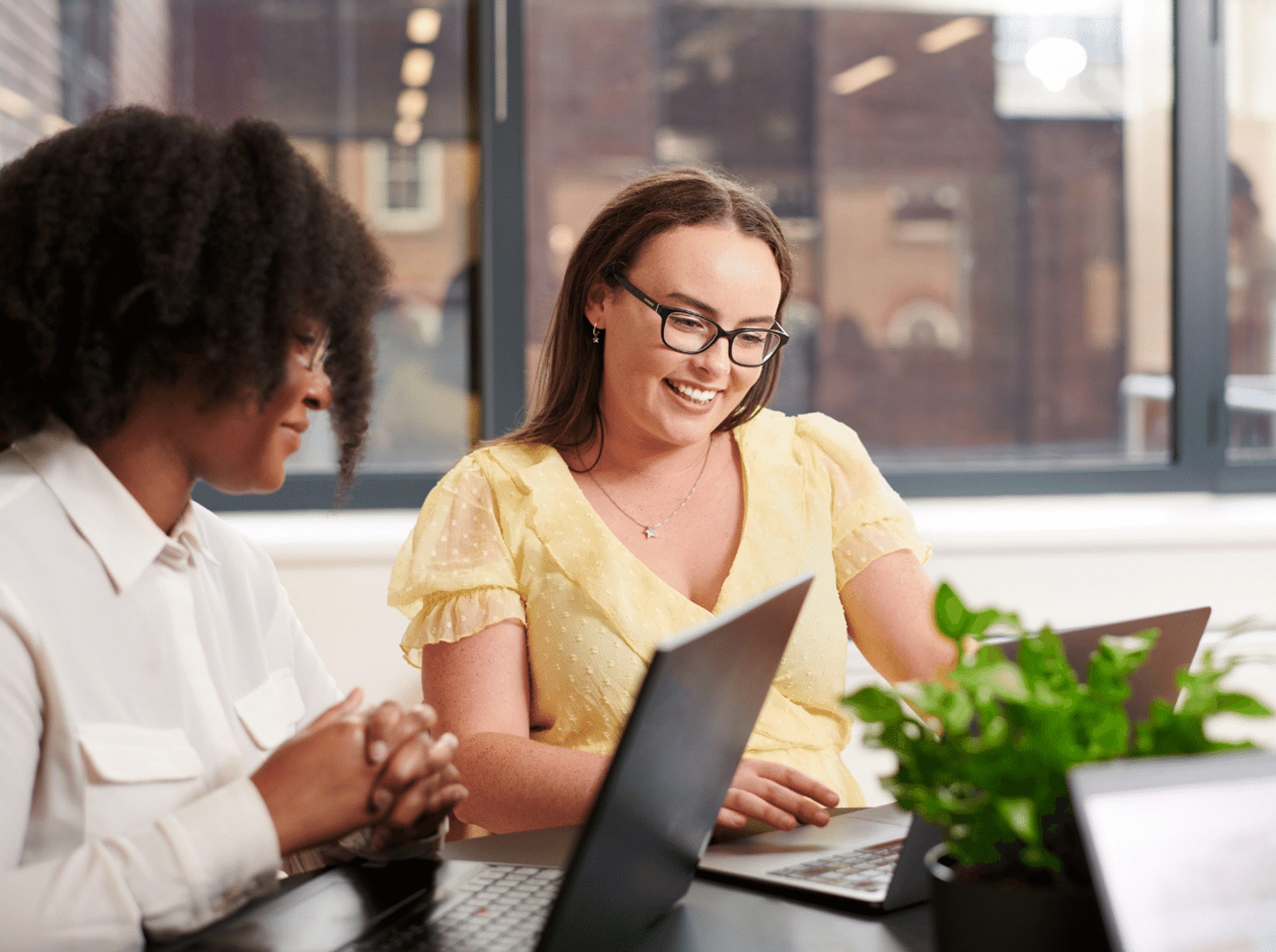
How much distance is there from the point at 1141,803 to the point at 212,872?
59cm

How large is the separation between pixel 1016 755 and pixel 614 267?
1.07 metres

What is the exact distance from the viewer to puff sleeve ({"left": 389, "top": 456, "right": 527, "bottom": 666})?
148cm

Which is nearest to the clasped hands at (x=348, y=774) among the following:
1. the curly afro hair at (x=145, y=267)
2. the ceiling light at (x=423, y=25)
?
the curly afro hair at (x=145, y=267)

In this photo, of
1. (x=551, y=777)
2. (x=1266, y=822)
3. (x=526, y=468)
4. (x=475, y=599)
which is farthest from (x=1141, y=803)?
(x=526, y=468)

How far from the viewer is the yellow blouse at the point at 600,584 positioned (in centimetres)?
149

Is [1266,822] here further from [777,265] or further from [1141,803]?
[777,265]

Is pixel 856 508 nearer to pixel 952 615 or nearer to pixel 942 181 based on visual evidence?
pixel 952 615

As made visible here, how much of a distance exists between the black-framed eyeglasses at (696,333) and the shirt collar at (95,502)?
79 cm

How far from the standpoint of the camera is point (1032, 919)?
2.24 ft

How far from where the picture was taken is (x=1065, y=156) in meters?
3.21

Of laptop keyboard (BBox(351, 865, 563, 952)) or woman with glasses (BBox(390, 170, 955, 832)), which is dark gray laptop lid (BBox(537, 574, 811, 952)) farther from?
woman with glasses (BBox(390, 170, 955, 832))

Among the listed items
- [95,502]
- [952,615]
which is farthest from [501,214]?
[952,615]

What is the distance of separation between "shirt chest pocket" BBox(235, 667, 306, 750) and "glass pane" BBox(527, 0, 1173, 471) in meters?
2.08

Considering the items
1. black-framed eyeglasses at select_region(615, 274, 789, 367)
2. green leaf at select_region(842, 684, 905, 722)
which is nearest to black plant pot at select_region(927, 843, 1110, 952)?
green leaf at select_region(842, 684, 905, 722)
